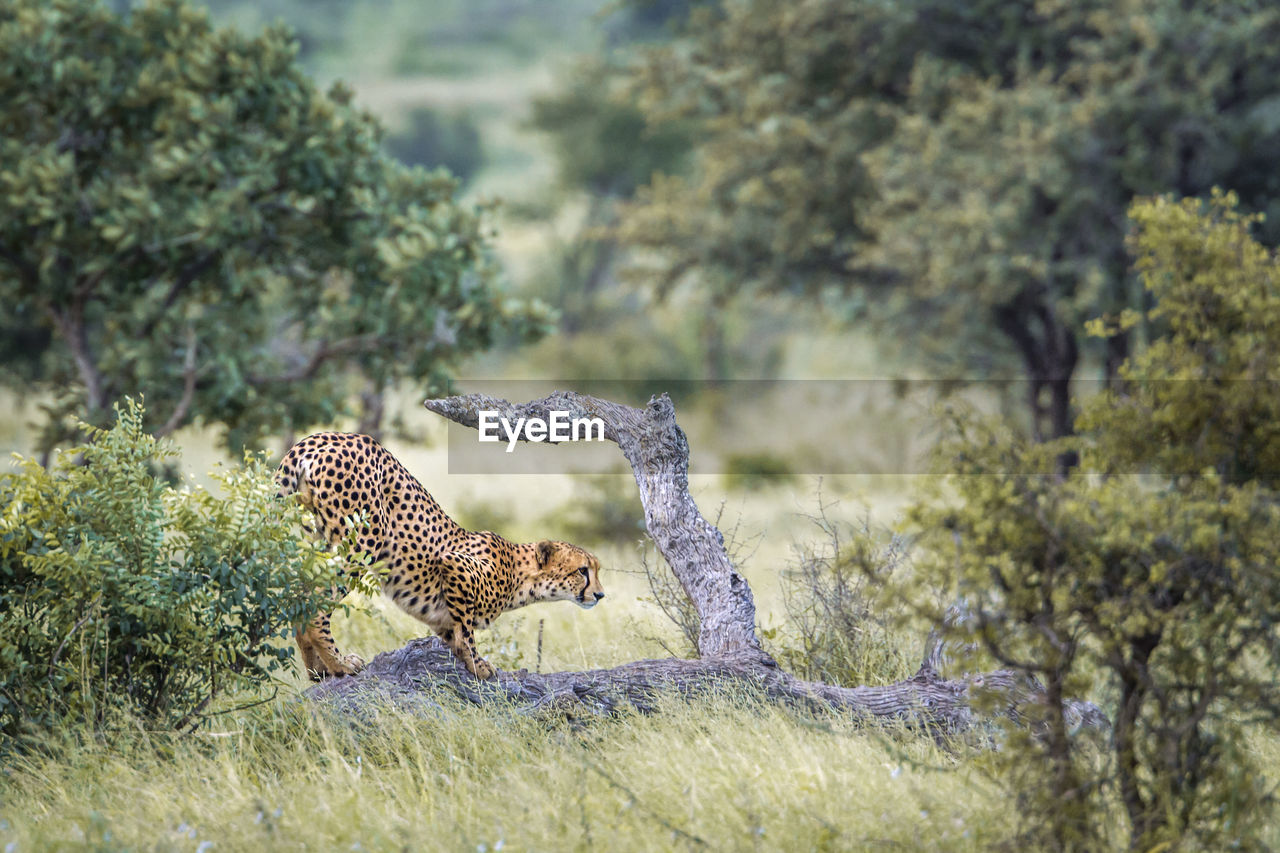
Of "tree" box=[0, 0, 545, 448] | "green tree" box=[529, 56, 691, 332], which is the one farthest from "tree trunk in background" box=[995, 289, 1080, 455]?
"green tree" box=[529, 56, 691, 332]

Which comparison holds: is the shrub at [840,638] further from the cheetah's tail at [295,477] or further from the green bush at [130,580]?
the green bush at [130,580]

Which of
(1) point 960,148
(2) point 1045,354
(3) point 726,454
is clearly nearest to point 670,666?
(1) point 960,148

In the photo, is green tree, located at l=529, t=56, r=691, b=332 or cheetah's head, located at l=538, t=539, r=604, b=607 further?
green tree, located at l=529, t=56, r=691, b=332

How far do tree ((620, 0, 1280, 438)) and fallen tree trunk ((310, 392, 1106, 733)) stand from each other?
29.3 feet

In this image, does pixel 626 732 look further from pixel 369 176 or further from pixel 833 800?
pixel 369 176

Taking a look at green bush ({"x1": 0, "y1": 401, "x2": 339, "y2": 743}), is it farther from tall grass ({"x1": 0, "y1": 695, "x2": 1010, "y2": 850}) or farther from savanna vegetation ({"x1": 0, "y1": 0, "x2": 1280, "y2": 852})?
tall grass ({"x1": 0, "y1": 695, "x2": 1010, "y2": 850})

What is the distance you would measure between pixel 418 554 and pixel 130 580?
132cm

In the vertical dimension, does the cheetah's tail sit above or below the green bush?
above

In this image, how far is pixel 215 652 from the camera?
5.35m

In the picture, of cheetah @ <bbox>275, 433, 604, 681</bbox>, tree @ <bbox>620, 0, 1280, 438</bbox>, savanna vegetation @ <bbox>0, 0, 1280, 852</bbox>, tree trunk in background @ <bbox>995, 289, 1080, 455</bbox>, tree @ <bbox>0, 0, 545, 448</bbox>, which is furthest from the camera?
tree trunk in background @ <bbox>995, 289, 1080, 455</bbox>

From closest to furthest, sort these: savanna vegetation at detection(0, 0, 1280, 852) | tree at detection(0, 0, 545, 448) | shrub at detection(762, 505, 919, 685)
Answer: savanna vegetation at detection(0, 0, 1280, 852)
shrub at detection(762, 505, 919, 685)
tree at detection(0, 0, 545, 448)

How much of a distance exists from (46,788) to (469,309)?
5993 mm

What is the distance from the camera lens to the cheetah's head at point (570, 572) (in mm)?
6227

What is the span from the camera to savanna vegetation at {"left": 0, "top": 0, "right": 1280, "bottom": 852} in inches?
167
